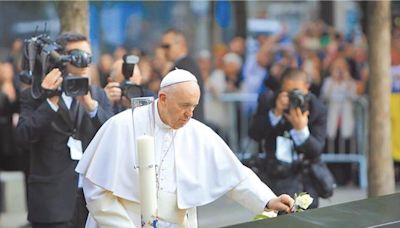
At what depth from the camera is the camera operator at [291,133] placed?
616cm

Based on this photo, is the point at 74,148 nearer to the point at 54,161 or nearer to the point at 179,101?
the point at 54,161

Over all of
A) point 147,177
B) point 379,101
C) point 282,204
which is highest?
point 379,101

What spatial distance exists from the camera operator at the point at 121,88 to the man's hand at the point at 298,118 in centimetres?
109

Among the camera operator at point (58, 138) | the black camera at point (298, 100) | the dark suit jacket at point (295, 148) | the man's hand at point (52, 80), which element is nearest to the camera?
the man's hand at point (52, 80)

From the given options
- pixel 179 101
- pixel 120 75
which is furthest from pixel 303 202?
pixel 120 75

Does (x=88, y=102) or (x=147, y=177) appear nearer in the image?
(x=147, y=177)

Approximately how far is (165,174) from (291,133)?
2218 millimetres

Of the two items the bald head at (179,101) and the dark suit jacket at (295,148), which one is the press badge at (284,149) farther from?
the bald head at (179,101)

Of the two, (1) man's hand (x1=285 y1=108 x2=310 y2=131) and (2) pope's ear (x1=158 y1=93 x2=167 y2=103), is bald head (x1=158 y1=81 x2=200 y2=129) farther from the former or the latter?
(1) man's hand (x1=285 y1=108 x2=310 y2=131)

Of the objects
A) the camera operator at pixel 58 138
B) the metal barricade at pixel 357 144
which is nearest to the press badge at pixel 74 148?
the camera operator at pixel 58 138

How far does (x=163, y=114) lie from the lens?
4.17 meters

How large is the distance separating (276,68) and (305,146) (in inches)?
208

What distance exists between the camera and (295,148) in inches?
246

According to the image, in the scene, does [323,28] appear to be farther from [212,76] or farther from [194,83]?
[194,83]
